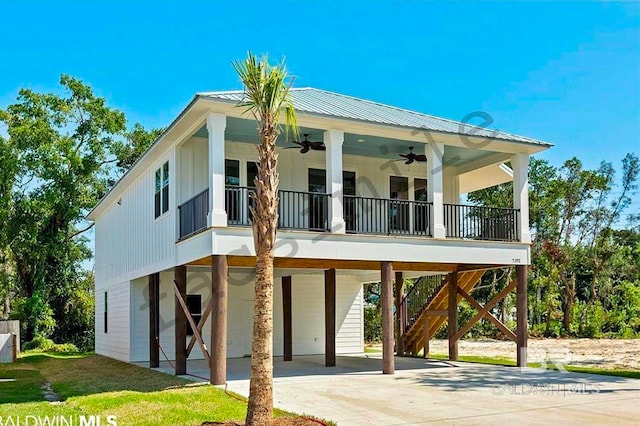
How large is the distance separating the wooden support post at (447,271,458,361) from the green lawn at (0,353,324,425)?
25.5 ft

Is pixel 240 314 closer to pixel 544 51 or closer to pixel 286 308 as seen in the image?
pixel 286 308

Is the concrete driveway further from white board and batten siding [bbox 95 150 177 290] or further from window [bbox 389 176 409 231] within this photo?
window [bbox 389 176 409 231]

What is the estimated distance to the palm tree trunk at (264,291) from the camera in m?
8.94

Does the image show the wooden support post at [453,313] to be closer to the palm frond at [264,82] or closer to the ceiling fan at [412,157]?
the ceiling fan at [412,157]

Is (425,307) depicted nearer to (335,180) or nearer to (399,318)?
(399,318)

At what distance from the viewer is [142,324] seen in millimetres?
21297

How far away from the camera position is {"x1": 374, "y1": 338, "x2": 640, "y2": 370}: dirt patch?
65.4 ft

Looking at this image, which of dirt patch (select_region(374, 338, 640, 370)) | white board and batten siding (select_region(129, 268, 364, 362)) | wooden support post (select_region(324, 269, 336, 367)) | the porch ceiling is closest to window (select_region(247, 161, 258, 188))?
the porch ceiling

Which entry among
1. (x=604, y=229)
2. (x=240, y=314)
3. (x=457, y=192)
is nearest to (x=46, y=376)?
(x=240, y=314)

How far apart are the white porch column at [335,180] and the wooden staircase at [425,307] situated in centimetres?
558

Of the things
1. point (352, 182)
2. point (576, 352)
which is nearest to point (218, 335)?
point (352, 182)

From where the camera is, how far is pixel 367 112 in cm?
1714

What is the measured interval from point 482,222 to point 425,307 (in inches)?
162

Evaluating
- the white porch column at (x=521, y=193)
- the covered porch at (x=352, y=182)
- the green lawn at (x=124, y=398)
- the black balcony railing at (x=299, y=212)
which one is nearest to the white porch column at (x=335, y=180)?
the covered porch at (x=352, y=182)
